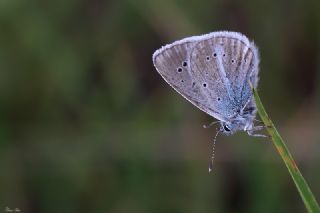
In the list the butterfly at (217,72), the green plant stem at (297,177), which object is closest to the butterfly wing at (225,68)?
the butterfly at (217,72)

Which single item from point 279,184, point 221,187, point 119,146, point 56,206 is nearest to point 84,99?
point 119,146

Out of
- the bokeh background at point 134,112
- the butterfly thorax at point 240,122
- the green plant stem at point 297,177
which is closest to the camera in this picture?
the green plant stem at point 297,177

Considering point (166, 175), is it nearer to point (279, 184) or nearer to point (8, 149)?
point (279, 184)

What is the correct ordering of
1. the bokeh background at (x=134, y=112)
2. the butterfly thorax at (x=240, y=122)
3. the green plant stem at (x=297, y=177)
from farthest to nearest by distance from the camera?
the bokeh background at (x=134, y=112) → the butterfly thorax at (x=240, y=122) → the green plant stem at (x=297, y=177)

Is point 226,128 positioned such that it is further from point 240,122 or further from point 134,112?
point 134,112

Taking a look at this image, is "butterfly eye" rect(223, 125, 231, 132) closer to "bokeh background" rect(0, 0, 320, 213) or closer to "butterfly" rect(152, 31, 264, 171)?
"butterfly" rect(152, 31, 264, 171)

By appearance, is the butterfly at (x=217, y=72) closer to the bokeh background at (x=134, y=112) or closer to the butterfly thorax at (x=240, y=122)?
the butterfly thorax at (x=240, y=122)
